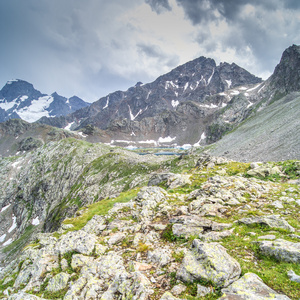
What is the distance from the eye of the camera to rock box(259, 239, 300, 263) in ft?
23.3

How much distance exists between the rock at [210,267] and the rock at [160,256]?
134 cm

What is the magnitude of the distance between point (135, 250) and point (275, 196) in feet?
43.1

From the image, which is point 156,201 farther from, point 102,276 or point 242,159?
point 242,159

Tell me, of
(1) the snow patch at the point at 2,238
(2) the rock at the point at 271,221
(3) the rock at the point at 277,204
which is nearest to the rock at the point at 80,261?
(2) the rock at the point at 271,221

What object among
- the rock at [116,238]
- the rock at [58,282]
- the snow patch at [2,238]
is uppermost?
the rock at [116,238]

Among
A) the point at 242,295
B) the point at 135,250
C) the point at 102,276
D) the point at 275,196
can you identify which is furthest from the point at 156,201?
the point at 242,295

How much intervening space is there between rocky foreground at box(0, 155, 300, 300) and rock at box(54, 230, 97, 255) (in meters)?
0.07

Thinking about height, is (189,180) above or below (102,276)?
above

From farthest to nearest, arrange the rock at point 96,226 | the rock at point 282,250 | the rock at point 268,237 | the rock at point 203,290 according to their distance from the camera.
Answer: the rock at point 96,226
the rock at point 268,237
the rock at point 282,250
the rock at point 203,290

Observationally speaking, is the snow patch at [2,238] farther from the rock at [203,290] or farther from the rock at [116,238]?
the rock at [203,290]

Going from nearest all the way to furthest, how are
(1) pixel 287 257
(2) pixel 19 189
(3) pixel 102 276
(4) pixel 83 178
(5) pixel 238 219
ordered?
(1) pixel 287 257 < (3) pixel 102 276 < (5) pixel 238 219 < (4) pixel 83 178 < (2) pixel 19 189

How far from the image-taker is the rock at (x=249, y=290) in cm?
544

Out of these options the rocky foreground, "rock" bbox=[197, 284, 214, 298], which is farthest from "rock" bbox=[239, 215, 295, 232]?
"rock" bbox=[197, 284, 214, 298]

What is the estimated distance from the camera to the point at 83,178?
271 feet
